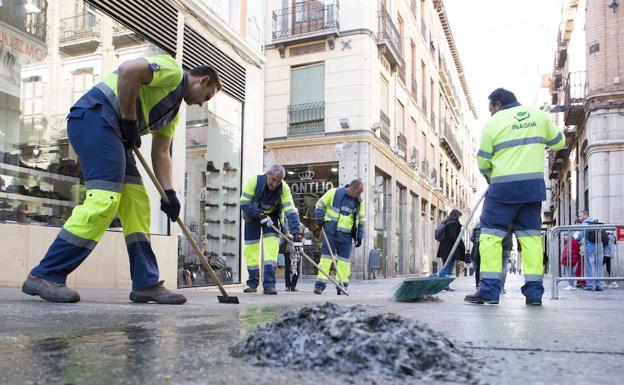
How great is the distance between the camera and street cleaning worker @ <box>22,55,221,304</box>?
340 centimetres

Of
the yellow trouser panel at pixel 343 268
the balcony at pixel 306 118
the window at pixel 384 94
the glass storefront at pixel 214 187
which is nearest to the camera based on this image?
the yellow trouser panel at pixel 343 268

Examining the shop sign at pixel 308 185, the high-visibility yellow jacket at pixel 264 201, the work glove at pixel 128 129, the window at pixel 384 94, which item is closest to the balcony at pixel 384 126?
the window at pixel 384 94

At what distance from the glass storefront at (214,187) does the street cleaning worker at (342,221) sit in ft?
6.13

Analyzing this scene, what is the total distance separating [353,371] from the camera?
Result: 57.3 inches

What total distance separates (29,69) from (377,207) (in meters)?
14.9

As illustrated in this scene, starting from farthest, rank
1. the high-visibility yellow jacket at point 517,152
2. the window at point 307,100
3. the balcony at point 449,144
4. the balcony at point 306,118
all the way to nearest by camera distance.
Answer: the balcony at point 449,144 → the window at point 307,100 → the balcony at point 306,118 → the high-visibility yellow jacket at point 517,152

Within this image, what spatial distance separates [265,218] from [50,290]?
359 cm

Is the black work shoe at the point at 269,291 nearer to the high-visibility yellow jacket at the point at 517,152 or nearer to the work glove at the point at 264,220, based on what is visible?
the work glove at the point at 264,220

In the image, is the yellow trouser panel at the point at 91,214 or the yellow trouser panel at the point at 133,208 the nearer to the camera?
the yellow trouser panel at the point at 91,214

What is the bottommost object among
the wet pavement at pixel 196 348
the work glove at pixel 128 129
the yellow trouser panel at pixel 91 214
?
the wet pavement at pixel 196 348

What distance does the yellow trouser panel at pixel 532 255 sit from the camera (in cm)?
475

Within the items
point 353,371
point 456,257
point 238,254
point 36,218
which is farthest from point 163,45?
point 353,371

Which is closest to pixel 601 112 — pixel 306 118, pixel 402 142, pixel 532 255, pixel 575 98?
pixel 575 98

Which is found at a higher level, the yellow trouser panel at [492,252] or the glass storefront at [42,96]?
the glass storefront at [42,96]
